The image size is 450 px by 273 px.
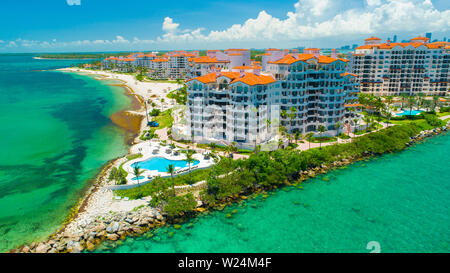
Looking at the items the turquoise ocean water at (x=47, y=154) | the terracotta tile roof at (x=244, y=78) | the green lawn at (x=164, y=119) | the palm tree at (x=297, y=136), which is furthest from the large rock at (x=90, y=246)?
the green lawn at (x=164, y=119)

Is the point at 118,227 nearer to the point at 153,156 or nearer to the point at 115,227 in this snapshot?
the point at 115,227

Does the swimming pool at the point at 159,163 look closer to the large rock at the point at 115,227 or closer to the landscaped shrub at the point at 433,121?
the large rock at the point at 115,227

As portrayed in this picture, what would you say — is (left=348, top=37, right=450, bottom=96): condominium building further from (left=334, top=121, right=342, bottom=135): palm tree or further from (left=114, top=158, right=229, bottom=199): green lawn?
(left=114, top=158, right=229, bottom=199): green lawn

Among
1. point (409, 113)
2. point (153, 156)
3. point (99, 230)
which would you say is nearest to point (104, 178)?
point (153, 156)

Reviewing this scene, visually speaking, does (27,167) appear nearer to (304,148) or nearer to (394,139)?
(304,148)
